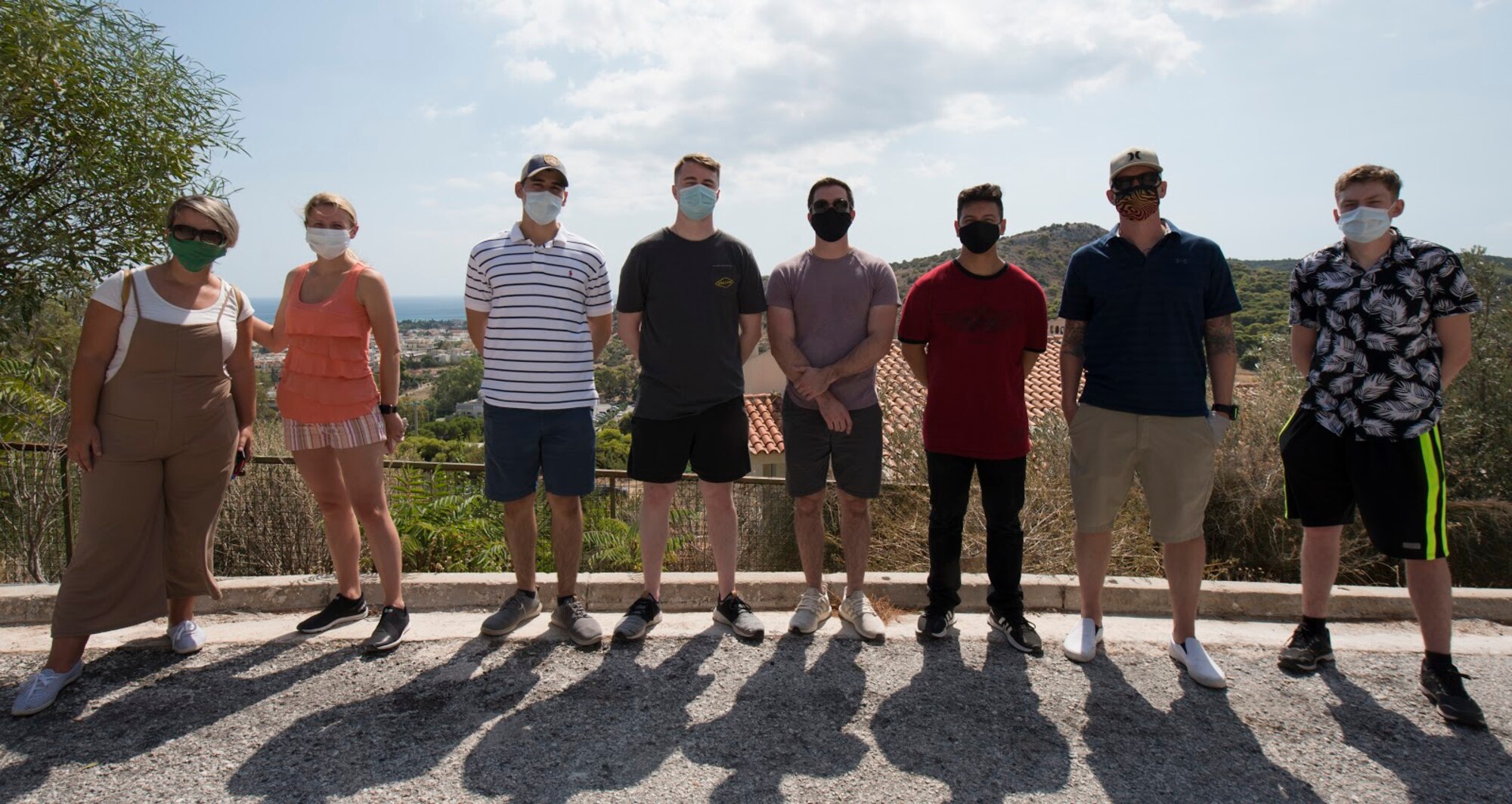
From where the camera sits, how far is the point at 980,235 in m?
3.77

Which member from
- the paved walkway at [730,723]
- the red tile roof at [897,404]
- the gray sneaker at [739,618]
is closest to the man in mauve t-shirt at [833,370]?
the gray sneaker at [739,618]

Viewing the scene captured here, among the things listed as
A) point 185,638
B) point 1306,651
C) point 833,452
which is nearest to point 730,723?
point 833,452

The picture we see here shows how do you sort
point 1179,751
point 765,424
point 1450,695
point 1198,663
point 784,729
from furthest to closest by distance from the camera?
point 765,424 → point 1198,663 → point 1450,695 → point 784,729 → point 1179,751

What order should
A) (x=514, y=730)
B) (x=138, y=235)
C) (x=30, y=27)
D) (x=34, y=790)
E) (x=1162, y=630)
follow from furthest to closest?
(x=138, y=235)
(x=30, y=27)
(x=1162, y=630)
(x=514, y=730)
(x=34, y=790)

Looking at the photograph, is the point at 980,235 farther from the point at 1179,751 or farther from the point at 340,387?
the point at 340,387

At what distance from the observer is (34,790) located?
2611mm

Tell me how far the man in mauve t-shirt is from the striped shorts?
74.9 inches

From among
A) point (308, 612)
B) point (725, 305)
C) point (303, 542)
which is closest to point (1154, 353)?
point (725, 305)

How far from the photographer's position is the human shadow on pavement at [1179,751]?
2709mm

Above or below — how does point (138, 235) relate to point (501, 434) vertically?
above

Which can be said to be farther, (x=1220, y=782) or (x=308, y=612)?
(x=308, y=612)

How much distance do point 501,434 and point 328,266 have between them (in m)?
1.09

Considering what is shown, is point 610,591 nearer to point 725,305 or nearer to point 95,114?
point 725,305

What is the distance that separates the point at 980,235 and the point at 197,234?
3.27 m
